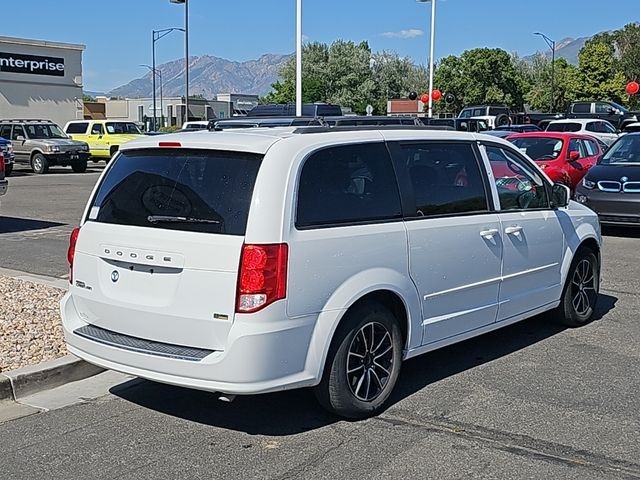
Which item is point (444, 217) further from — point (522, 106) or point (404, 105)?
point (522, 106)

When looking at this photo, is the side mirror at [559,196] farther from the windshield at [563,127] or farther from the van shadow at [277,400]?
the windshield at [563,127]

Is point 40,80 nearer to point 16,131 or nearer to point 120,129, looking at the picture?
point 120,129

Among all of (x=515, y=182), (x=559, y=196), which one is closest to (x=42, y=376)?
(x=515, y=182)

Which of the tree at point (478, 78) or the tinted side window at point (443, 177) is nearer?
the tinted side window at point (443, 177)

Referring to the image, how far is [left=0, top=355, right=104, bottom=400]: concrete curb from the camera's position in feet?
19.1

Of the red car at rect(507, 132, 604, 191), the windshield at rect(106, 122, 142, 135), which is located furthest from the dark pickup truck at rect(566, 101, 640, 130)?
the red car at rect(507, 132, 604, 191)

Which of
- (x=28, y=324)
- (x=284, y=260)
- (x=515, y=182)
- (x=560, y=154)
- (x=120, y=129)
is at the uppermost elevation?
(x=120, y=129)

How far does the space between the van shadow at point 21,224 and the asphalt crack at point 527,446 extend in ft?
34.0

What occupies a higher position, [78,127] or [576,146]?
[78,127]

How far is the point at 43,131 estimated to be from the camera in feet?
98.0

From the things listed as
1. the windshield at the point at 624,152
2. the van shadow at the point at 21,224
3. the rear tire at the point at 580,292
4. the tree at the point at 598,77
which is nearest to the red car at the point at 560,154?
the windshield at the point at 624,152

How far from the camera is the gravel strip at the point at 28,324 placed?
6.43 m

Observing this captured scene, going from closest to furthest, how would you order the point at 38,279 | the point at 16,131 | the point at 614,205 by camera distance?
the point at 38,279 → the point at 614,205 → the point at 16,131

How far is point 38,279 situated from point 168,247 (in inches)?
195
